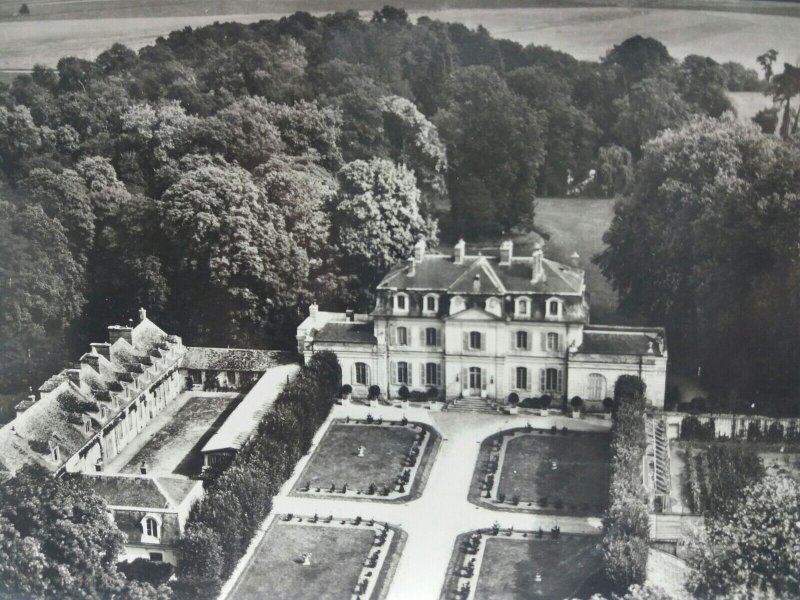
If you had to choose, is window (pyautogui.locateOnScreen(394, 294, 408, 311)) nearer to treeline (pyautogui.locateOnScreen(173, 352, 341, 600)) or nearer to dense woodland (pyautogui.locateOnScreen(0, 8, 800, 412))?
dense woodland (pyautogui.locateOnScreen(0, 8, 800, 412))

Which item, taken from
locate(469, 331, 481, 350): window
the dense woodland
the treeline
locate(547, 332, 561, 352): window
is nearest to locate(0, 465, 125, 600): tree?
the treeline

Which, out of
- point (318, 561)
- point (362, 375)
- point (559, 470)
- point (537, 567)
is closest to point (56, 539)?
point (318, 561)

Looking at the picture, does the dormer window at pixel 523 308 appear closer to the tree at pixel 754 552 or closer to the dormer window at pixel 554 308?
the dormer window at pixel 554 308

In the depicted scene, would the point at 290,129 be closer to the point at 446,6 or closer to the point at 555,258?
the point at 446,6

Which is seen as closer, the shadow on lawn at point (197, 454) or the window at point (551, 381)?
the shadow on lawn at point (197, 454)

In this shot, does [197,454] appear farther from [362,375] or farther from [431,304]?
[431,304]

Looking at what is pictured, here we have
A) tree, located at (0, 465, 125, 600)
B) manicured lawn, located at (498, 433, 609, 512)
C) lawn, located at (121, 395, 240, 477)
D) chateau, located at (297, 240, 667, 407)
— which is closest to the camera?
tree, located at (0, 465, 125, 600)

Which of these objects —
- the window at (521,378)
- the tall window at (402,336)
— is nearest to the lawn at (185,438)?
the tall window at (402,336)
